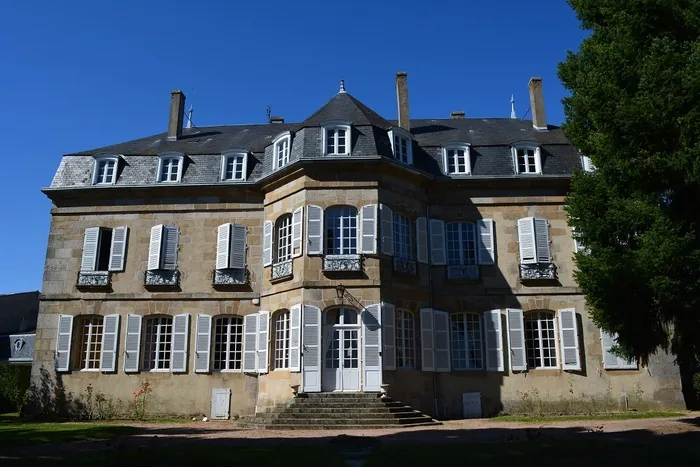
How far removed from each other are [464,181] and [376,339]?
557 cm

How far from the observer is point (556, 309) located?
15805 millimetres

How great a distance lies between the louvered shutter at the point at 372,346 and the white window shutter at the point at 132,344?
656 cm

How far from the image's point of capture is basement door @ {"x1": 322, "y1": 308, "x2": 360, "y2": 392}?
540 inches

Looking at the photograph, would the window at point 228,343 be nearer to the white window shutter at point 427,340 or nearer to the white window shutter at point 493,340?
the white window shutter at point 427,340

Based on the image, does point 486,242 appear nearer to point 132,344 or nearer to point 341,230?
point 341,230

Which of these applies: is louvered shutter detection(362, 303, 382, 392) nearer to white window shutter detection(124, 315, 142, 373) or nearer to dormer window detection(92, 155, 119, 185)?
white window shutter detection(124, 315, 142, 373)

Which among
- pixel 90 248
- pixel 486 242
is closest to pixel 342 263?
pixel 486 242

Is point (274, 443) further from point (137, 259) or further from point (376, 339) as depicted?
point (137, 259)

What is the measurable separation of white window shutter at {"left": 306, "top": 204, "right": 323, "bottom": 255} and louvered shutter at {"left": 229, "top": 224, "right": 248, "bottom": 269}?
2.67 m

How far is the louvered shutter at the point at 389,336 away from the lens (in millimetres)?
13883

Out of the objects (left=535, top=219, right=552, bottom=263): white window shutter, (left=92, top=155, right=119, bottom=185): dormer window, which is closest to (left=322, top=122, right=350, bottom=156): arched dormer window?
(left=535, top=219, right=552, bottom=263): white window shutter

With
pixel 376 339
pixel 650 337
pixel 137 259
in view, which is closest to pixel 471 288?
pixel 376 339

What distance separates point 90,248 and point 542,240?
12.9 metres

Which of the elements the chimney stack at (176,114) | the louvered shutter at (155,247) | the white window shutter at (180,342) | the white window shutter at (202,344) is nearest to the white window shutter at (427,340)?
the white window shutter at (202,344)
